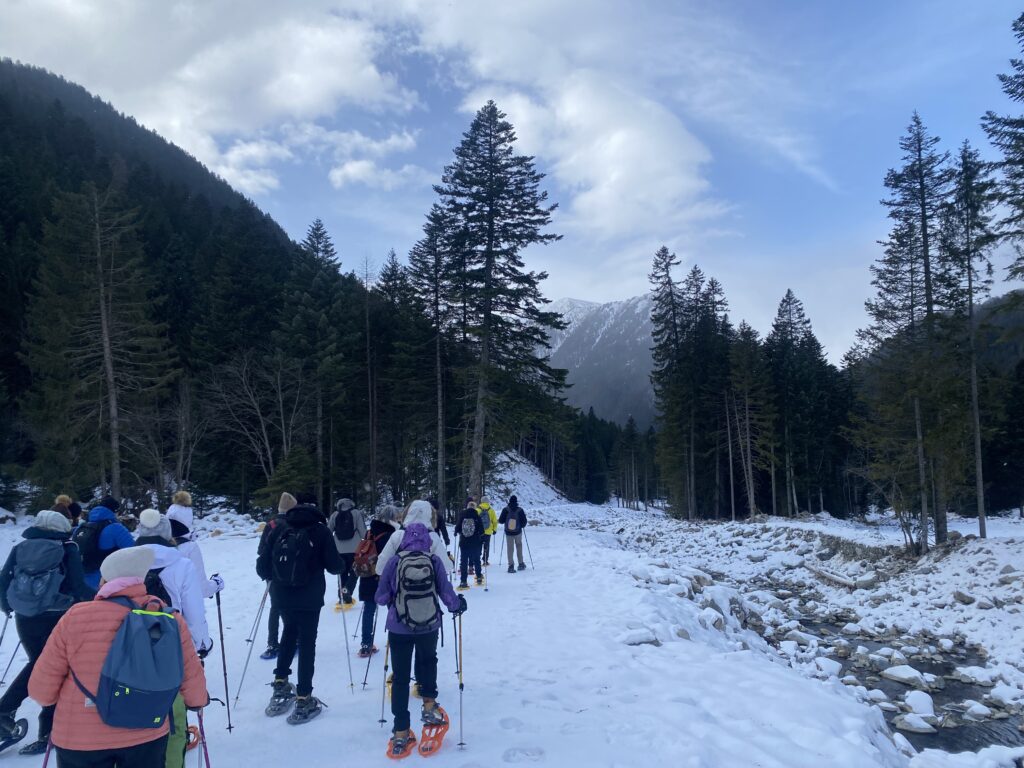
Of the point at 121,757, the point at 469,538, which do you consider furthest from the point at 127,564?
the point at 469,538

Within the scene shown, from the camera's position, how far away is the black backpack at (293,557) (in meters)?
5.82

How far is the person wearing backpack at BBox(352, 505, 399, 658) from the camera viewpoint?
794cm

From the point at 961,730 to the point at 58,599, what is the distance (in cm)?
1191

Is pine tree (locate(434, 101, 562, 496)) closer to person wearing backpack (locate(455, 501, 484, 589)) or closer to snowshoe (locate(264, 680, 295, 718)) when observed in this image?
person wearing backpack (locate(455, 501, 484, 589))

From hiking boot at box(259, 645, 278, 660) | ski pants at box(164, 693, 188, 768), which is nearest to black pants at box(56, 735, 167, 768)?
ski pants at box(164, 693, 188, 768)

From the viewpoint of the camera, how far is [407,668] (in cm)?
529

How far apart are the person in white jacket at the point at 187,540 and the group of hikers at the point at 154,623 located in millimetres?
17

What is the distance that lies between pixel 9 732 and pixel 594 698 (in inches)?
233

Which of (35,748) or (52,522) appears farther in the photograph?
(52,522)

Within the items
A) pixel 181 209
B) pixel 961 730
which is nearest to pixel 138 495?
pixel 961 730

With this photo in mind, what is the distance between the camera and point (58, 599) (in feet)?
17.8

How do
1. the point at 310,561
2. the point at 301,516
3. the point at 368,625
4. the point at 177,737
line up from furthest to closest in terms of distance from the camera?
the point at 368,625 → the point at 301,516 → the point at 310,561 → the point at 177,737

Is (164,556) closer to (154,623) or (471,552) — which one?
(154,623)

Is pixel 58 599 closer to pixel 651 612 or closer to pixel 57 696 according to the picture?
pixel 57 696
